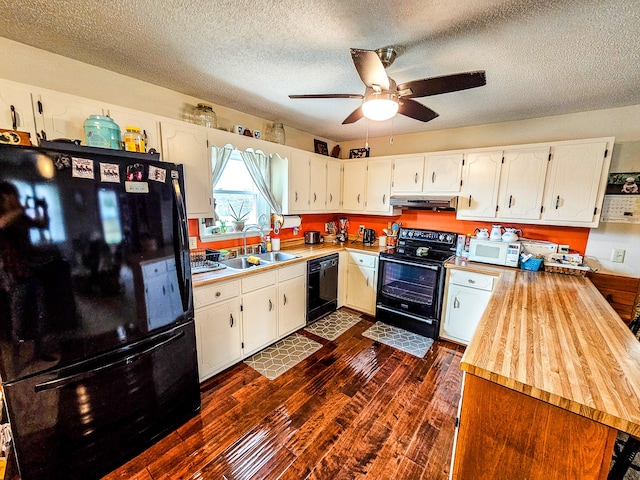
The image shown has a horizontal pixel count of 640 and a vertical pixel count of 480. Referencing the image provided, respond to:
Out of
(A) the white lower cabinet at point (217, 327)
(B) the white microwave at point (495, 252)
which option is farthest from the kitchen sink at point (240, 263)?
(B) the white microwave at point (495, 252)

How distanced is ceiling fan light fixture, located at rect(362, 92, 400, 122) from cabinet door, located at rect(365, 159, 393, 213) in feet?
6.18

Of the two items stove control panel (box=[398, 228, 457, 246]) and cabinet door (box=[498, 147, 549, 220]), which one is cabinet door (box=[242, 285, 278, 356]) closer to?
stove control panel (box=[398, 228, 457, 246])

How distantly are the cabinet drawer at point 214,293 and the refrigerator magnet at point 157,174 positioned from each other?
0.87m

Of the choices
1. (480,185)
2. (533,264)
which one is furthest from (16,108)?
(533,264)

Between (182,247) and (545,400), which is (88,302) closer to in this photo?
(182,247)

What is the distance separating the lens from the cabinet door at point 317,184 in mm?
3414

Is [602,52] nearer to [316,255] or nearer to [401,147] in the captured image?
[401,147]

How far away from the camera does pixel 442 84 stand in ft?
4.86

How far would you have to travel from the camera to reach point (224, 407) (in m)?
1.96

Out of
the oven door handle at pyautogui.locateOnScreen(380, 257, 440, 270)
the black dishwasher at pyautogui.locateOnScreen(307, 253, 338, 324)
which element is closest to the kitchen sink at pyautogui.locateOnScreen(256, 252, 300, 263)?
the black dishwasher at pyautogui.locateOnScreen(307, 253, 338, 324)

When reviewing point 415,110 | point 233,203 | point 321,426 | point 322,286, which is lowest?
point 321,426

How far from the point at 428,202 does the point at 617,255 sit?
5.72ft

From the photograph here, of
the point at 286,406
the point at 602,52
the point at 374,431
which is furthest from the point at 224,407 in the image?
the point at 602,52

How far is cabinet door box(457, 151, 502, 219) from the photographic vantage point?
2.79 meters
